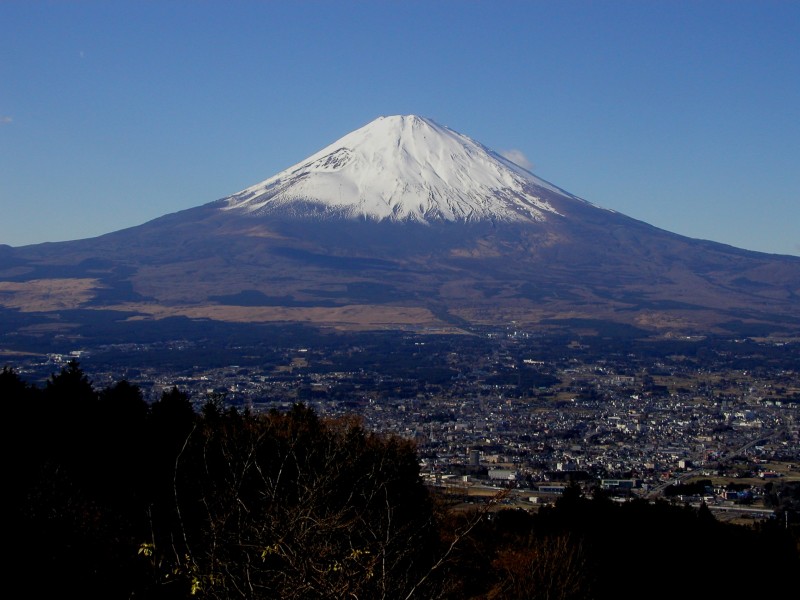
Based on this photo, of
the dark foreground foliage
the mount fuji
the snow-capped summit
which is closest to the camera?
the dark foreground foliage

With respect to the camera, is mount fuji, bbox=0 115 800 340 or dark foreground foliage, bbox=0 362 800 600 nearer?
dark foreground foliage, bbox=0 362 800 600

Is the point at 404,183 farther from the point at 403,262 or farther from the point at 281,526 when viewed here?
the point at 281,526

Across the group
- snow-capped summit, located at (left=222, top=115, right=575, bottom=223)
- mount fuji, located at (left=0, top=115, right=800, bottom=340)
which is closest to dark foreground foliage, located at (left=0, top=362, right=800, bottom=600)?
mount fuji, located at (left=0, top=115, right=800, bottom=340)

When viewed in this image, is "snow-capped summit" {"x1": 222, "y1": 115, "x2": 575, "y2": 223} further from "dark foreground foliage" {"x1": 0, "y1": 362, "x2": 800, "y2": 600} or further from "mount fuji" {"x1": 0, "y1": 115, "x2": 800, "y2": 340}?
"dark foreground foliage" {"x1": 0, "y1": 362, "x2": 800, "y2": 600}

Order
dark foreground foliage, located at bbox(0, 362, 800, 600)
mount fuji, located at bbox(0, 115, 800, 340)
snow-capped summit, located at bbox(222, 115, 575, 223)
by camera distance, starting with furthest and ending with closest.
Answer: snow-capped summit, located at bbox(222, 115, 575, 223) < mount fuji, located at bbox(0, 115, 800, 340) < dark foreground foliage, located at bbox(0, 362, 800, 600)

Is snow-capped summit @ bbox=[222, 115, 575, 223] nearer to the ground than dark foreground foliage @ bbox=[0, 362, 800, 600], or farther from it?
farther from it

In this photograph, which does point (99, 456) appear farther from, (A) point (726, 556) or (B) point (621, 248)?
(B) point (621, 248)
